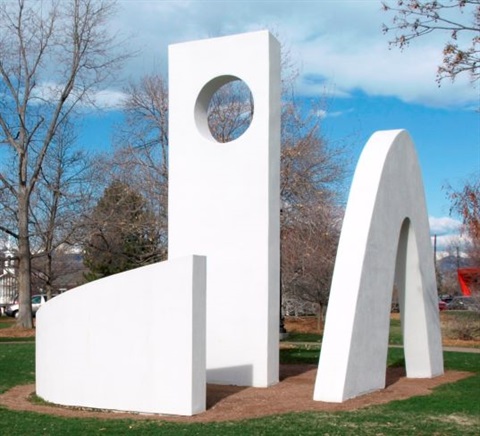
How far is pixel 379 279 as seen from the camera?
9805 millimetres

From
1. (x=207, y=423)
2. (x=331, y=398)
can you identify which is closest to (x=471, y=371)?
(x=331, y=398)

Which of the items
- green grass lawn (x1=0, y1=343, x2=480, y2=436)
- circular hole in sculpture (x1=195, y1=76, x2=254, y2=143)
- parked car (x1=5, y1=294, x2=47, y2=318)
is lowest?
parked car (x1=5, y1=294, x2=47, y2=318)

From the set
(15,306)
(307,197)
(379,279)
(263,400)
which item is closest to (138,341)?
(263,400)

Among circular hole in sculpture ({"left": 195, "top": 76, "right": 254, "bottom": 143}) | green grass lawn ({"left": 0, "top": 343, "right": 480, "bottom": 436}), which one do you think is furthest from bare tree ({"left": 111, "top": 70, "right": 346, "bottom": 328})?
green grass lawn ({"left": 0, "top": 343, "right": 480, "bottom": 436})

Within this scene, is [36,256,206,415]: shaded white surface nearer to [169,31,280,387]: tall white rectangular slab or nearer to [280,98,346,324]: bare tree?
[169,31,280,387]: tall white rectangular slab

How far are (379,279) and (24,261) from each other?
66.0 ft

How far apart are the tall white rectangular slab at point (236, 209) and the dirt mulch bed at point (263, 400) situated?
0.58m

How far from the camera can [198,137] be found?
11461mm

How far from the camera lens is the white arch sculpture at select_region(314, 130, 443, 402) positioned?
Result: 29.3 feet

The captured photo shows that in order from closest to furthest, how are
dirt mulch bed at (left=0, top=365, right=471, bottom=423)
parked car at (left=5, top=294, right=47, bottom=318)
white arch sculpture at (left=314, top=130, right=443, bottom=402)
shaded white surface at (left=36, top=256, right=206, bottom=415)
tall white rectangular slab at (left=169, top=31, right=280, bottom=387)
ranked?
shaded white surface at (left=36, top=256, right=206, bottom=415) < dirt mulch bed at (left=0, top=365, right=471, bottom=423) < white arch sculpture at (left=314, top=130, right=443, bottom=402) < tall white rectangular slab at (left=169, top=31, right=280, bottom=387) < parked car at (left=5, top=294, right=47, bottom=318)

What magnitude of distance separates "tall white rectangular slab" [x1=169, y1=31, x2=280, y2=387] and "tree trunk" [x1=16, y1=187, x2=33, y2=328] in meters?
16.8

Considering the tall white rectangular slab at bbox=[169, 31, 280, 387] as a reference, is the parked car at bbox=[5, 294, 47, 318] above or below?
below

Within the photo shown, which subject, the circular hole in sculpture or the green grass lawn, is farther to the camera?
the circular hole in sculpture

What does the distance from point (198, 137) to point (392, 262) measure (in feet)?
12.1
